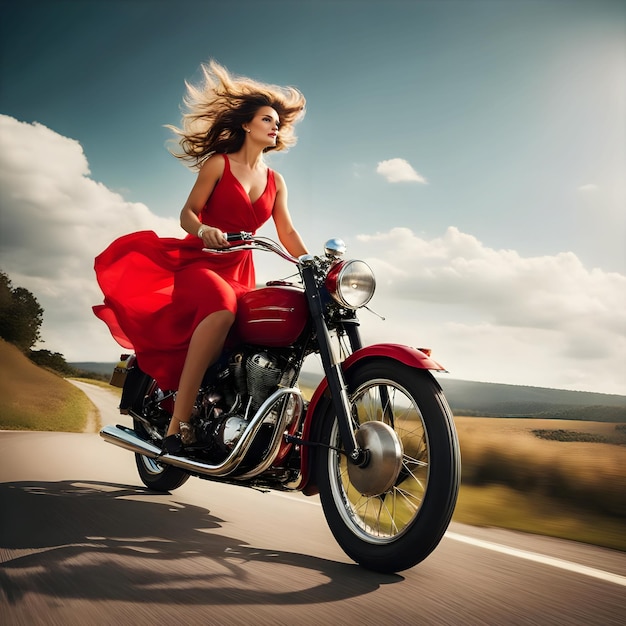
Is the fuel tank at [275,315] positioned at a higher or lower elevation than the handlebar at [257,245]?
lower

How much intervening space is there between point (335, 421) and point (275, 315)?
0.61 meters

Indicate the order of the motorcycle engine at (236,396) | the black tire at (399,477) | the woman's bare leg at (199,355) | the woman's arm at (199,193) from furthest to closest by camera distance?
the woman's arm at (199,193), the woman's bare leg at (199,355), the motorcycle engine at (236,396), the black tire at (399,477)

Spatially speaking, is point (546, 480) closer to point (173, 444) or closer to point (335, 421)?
point (335, 421)

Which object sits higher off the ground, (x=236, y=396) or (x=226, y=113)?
(x=226, y=113)

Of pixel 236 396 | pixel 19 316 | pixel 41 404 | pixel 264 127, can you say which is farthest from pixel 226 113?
pixel 19 316

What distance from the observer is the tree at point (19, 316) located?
839 inches

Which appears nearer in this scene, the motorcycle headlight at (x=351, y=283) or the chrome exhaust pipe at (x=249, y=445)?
the motorcycle headlight at (x=351, y=283)

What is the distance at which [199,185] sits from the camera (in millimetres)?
3861

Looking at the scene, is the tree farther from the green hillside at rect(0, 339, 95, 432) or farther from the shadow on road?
the shadow on road

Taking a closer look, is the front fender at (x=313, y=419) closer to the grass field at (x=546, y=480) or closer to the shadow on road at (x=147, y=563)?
the shadow on road at (x=147, y=563)

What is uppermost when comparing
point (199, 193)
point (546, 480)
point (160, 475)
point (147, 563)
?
point (199, 193)

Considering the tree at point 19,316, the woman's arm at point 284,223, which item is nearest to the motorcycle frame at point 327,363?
the woman's arm at point 284,223

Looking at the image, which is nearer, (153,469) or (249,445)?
(249,445)

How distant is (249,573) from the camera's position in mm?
2443
